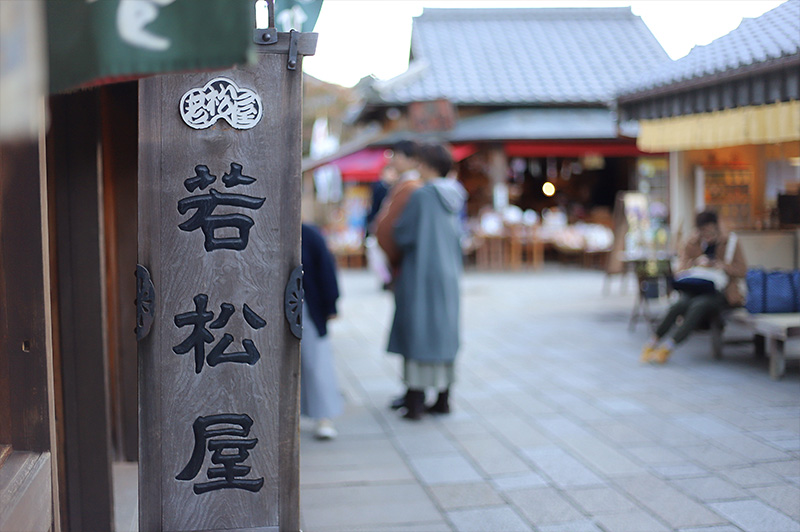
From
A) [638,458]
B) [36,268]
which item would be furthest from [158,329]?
[638,458]

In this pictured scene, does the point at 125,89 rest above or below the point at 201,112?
above

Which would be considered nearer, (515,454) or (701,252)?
(515,454)

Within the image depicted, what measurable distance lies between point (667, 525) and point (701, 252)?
4.28 m

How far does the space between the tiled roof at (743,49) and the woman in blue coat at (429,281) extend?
2.79 meters

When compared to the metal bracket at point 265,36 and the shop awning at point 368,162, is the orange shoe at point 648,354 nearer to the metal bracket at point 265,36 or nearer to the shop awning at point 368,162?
the metal bracket at point 265,36

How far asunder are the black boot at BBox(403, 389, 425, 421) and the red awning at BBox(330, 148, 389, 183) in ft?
38.3

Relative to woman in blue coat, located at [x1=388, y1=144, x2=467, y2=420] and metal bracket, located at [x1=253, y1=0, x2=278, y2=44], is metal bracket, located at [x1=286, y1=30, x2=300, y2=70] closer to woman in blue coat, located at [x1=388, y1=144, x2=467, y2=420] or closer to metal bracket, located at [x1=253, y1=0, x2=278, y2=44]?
metal bracket, located at [x1=253, y1=0, x2=278, y2=44]

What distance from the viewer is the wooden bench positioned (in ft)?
20.4

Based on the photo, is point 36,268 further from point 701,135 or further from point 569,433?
point 701,135

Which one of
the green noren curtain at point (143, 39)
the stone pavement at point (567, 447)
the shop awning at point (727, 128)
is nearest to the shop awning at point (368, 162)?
the shop awning at point (727, 128)

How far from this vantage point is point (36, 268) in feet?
7.97

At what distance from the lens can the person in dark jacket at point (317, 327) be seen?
16.4 ft

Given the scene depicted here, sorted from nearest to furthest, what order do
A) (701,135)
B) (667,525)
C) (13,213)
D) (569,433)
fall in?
(13,213) < (667,525) < (569,433) < (701,135)

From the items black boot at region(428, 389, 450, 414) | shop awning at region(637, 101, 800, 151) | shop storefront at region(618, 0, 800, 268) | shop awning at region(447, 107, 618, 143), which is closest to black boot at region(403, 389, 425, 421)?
black boot at region(428, 389, 450, 414)
